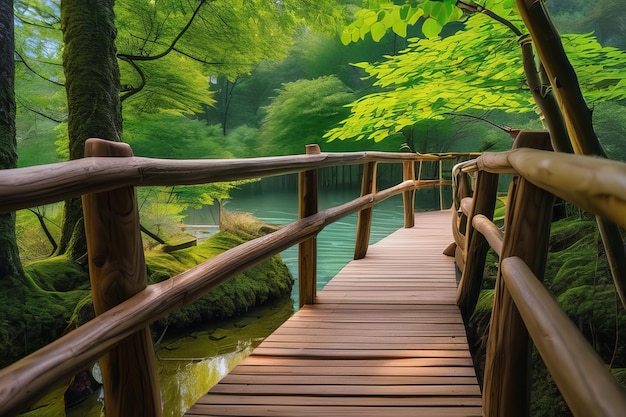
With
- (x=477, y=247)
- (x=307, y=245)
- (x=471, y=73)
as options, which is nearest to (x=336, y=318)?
(x=307, y=245)

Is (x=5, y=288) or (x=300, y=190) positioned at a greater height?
(x=300, y=190)

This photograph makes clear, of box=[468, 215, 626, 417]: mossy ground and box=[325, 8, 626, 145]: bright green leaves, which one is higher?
box=[325, 8, 626, 145]: bright green leaves

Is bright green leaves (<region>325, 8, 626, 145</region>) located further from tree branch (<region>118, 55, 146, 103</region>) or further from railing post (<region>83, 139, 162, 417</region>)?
railing post (<region>83, 139, 162, 417</region>)

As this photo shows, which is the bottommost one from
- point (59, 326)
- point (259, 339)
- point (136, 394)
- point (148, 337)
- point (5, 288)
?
point (259, 339)

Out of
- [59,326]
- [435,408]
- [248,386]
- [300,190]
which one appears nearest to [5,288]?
[59,326]

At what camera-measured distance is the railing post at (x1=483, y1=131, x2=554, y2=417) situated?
1163mm

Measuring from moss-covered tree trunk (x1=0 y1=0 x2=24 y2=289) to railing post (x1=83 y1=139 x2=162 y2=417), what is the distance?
11.7 feet

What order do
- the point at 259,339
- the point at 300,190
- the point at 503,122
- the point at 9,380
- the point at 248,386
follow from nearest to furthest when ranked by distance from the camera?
the point at 9,380, the point at 248,386, the point at 300,190, the point at 259,339, the point at 503,122

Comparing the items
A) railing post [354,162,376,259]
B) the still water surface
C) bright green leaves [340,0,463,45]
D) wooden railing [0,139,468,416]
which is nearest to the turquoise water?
the still water surface

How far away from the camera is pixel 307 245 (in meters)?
2.88

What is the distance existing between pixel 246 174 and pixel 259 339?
3.53m

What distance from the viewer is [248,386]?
1.83 meters

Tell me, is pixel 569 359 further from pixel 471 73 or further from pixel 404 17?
pixel 471 73

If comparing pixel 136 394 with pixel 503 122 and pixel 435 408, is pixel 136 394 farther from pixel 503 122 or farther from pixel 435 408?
pixel 503 122
